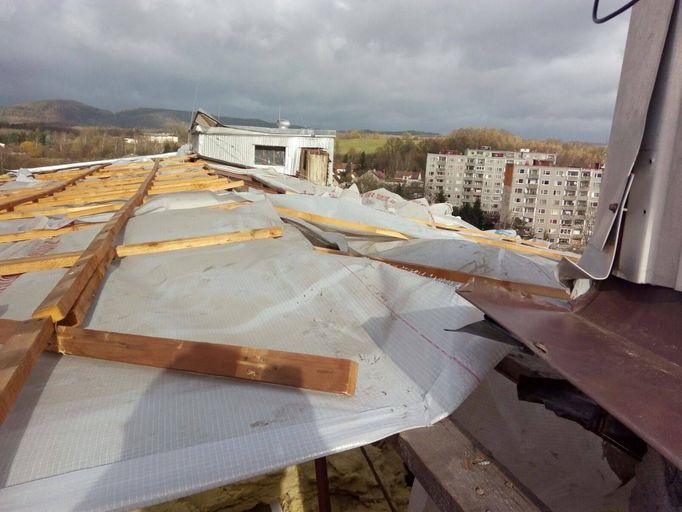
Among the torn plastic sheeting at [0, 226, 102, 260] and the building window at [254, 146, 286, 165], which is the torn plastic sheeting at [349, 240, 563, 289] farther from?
the building window at [254, 146, 286, 165]

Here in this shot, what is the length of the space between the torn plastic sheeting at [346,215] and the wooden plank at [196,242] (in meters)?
1.01

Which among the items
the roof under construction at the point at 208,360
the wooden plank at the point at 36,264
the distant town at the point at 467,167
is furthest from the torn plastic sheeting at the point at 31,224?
the distant town at the point at 467,167

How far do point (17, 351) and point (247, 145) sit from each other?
2522 centimetres

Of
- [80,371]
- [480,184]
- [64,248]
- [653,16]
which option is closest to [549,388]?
[653,16]

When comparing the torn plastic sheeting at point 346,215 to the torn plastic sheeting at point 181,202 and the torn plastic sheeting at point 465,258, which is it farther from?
the torn plastic sheeting at point 181,202

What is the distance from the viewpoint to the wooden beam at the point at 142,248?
2961 millimetres

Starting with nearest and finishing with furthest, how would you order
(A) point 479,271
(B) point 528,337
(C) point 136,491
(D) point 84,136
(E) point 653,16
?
(C) point 136,491
(B) point 528,337
(E) point 653,16
(A) point 479,271
(D) point 84,136

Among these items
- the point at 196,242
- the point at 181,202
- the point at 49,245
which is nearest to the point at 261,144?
the point at 181,202

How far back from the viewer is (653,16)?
1535 millimetres

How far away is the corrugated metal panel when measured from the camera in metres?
24.3

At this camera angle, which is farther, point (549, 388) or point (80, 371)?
point (80, 371)

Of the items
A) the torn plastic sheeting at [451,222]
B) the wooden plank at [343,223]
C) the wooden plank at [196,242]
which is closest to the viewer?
the wooden plank at [196,242]

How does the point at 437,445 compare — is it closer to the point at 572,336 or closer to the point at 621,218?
the point at 572,336

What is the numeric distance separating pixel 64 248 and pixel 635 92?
12.4 ft
